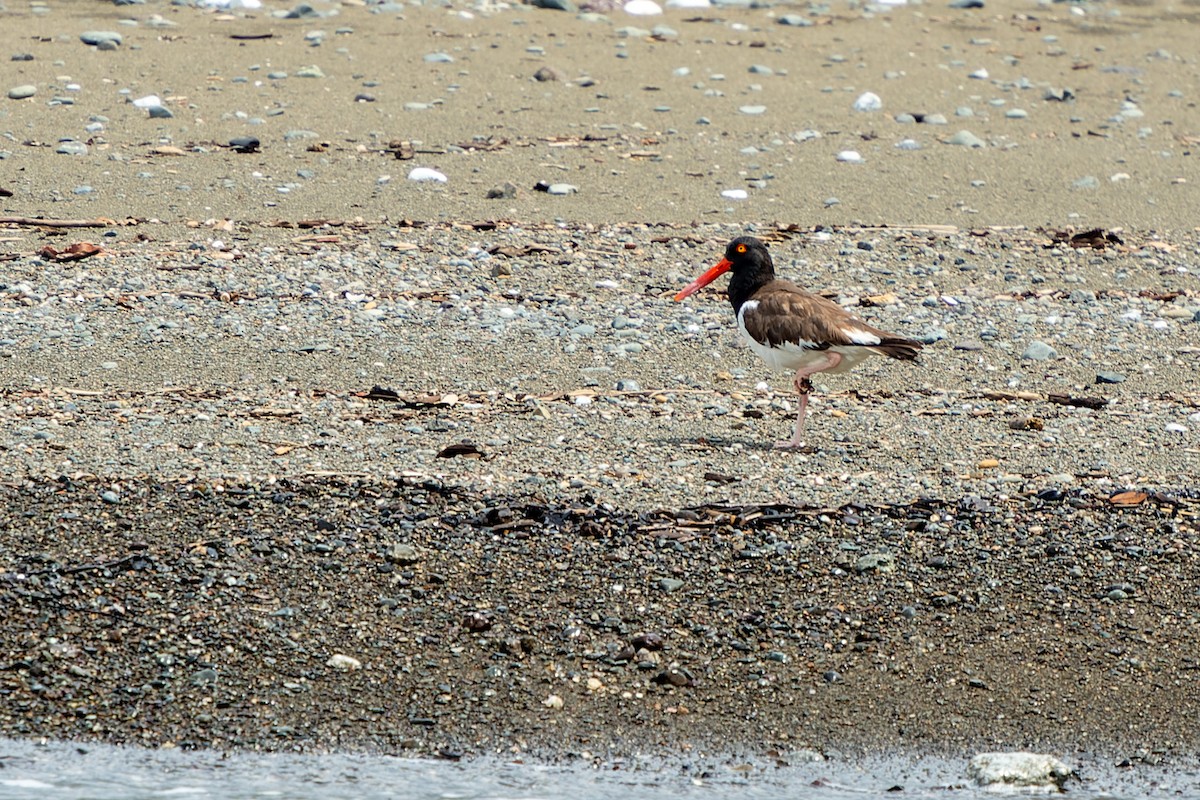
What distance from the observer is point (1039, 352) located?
870cm

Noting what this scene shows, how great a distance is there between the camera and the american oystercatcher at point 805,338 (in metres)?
7.26

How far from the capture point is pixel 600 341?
28.4ft

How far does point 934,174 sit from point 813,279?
9.44 feet

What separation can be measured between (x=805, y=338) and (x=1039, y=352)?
202 centimetres

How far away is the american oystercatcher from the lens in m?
7.26

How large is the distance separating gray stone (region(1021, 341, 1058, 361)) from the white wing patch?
1.76 metres

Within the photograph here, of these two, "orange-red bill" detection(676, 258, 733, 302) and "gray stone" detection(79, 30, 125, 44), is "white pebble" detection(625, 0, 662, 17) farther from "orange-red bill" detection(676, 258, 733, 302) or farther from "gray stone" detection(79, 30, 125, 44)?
"orange-red bill" detection(676, 258, 733, 302)

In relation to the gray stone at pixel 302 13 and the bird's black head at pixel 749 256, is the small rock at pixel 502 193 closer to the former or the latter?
Result: the bird's black head at pixel 749 256

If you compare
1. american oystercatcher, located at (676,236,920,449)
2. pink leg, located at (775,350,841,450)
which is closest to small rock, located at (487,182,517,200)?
american oystercatcher, located at (676,236,920,449)

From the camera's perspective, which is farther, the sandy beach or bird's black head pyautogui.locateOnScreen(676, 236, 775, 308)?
bird's black head pyautogui.locateOnScreen(676, 236, 775, 308)

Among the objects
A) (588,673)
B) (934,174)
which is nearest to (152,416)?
(588,673)

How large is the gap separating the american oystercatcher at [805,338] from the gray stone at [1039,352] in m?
1.53

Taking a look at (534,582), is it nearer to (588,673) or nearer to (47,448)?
(588,673)

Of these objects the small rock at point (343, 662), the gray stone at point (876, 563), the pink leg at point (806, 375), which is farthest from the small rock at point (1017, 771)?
the pink leg at point (806, 375)
